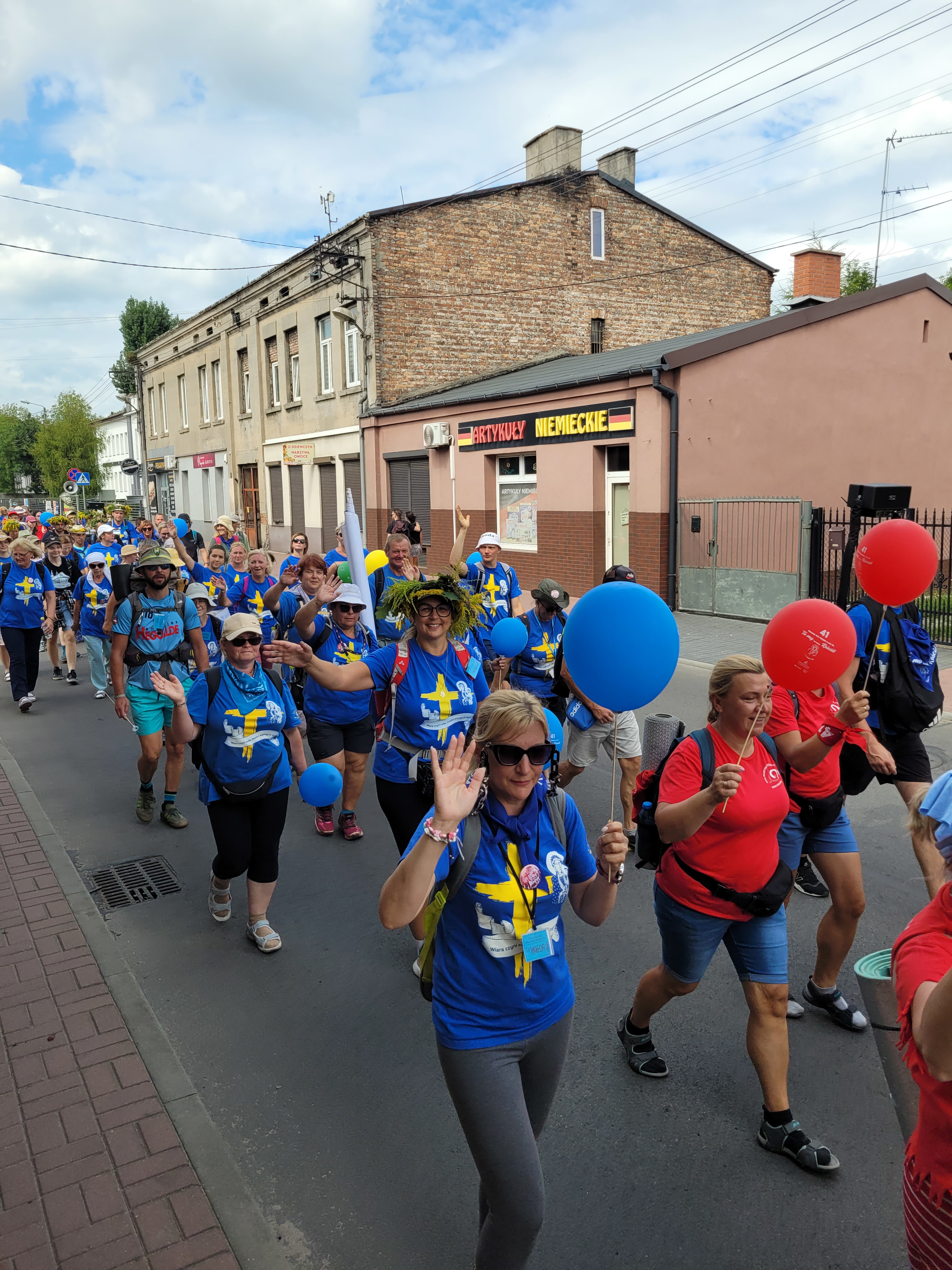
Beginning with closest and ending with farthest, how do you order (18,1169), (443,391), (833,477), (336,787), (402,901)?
1. (402,901)
2. (18,1169)
3. (336,787)
4. (833,477)
5. (443,391)

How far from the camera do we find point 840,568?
44.7 ft

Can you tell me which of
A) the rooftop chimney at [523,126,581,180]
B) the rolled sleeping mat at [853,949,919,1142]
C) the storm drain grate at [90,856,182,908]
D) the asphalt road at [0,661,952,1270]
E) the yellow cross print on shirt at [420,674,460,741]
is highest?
the rooftop chimney at [523,126,581,180]

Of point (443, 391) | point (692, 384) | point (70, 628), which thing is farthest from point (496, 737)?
point (443, 391)

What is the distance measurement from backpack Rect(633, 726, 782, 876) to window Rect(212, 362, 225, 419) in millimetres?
35717

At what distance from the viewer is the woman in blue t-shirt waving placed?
7.57 feet

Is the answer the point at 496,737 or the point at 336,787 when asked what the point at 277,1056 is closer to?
the point at 336,787

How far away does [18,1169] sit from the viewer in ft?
10.2

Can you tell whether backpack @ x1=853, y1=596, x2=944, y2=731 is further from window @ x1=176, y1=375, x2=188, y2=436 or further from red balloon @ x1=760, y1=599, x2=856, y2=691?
window @ x1=176, y1=375, x2=188, y2=436

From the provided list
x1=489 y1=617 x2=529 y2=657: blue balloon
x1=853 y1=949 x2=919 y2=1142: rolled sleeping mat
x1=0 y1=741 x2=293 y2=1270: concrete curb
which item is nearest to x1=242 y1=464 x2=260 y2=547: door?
x1=489 y1=617 x2=529 y2=657: blue balloon

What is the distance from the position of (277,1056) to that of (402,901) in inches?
76.9

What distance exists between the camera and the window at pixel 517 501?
20.1 m

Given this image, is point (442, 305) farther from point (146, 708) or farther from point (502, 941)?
point (502, 941)

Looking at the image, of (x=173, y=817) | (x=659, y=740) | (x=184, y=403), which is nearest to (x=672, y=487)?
(x=173, y=817)

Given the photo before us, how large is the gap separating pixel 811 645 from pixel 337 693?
355cm
